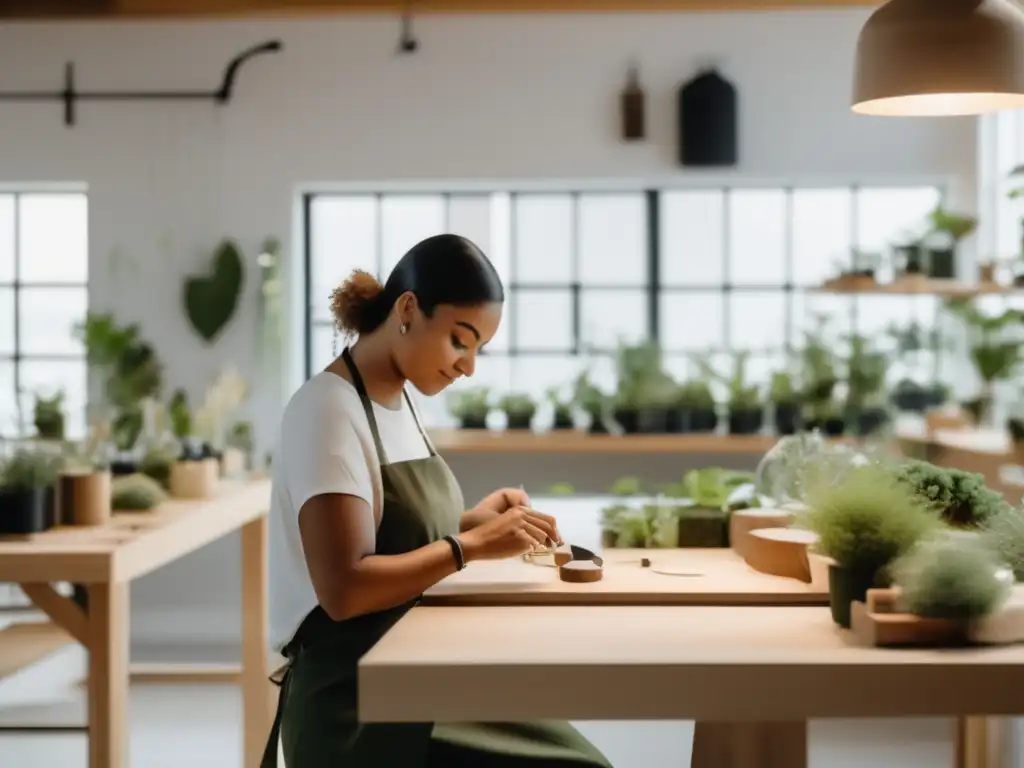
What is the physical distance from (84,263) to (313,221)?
1.15 m

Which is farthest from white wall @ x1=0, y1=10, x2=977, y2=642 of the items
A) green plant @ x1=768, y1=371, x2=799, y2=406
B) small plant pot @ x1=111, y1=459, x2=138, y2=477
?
small plant pot @ x1=111, y1=459, x2=138, y2=477

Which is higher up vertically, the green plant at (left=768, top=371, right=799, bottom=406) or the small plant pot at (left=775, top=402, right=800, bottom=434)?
the green plant at (left=768, top=371, right=799, bottom=406)

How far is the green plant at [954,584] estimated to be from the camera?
1.69 metres

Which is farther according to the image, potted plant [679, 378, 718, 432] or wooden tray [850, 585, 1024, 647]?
potted plant [679, 378, 718, 432]

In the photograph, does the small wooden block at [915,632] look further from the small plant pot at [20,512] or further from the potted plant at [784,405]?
the potted plant at [784,405]

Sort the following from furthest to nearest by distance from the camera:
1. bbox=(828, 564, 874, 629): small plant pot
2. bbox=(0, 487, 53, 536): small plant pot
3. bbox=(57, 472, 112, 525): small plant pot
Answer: bbox=(57, 472, 112, 525): small plant pot, bbox=(0, 487, 53, 536): small plant pot, bbox=(828, 564, 874, 629): small plant pot

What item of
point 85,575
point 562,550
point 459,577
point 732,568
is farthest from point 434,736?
point 85,575

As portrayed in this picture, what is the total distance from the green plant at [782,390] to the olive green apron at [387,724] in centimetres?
339

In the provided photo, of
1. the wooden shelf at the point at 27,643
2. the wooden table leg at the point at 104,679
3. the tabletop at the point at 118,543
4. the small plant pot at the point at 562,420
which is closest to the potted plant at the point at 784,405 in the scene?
the small plant pot at the point at 562,420

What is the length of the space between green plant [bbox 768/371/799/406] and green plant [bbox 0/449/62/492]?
11.0ft

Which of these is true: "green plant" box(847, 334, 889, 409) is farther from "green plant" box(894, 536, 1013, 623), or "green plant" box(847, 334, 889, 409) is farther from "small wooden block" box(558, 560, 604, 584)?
"green plant" box(894, 536, 1013, 623)

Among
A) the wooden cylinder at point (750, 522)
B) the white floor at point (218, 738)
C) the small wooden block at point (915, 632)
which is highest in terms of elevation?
the wooden cylinder at point (750, 522)

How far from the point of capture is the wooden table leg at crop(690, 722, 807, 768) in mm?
2039

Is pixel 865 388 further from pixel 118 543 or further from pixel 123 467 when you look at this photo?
pixel 118 543
